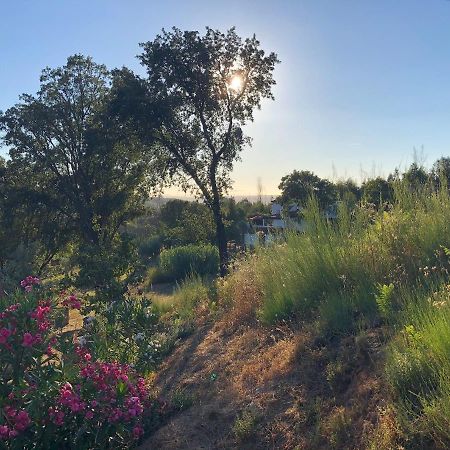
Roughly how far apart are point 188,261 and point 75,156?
18.5 ft

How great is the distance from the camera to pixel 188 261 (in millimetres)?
18469

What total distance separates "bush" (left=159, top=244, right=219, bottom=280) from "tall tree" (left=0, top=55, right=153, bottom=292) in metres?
2.39

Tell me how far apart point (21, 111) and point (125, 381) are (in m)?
16.2

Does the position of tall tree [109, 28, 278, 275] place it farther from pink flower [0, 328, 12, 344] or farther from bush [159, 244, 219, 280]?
pink flower [0, 328, 12, 344]

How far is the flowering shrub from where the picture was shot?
3.66 m

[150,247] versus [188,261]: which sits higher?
[150,247]

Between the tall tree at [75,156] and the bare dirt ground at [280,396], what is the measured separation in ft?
42.7

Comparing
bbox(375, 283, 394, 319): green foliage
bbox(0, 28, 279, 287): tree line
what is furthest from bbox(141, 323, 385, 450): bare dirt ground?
bbox(0, 28, 279, 287): tree line

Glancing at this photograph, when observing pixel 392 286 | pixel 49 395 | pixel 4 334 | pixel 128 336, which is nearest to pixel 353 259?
pixel 392 286

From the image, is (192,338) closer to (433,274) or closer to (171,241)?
(433,274)

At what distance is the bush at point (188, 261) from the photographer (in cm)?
1798

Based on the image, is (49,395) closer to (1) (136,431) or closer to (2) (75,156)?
(1) (136,431)

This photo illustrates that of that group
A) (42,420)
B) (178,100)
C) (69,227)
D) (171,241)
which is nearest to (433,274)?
(42,420)

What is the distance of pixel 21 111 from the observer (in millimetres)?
18188
